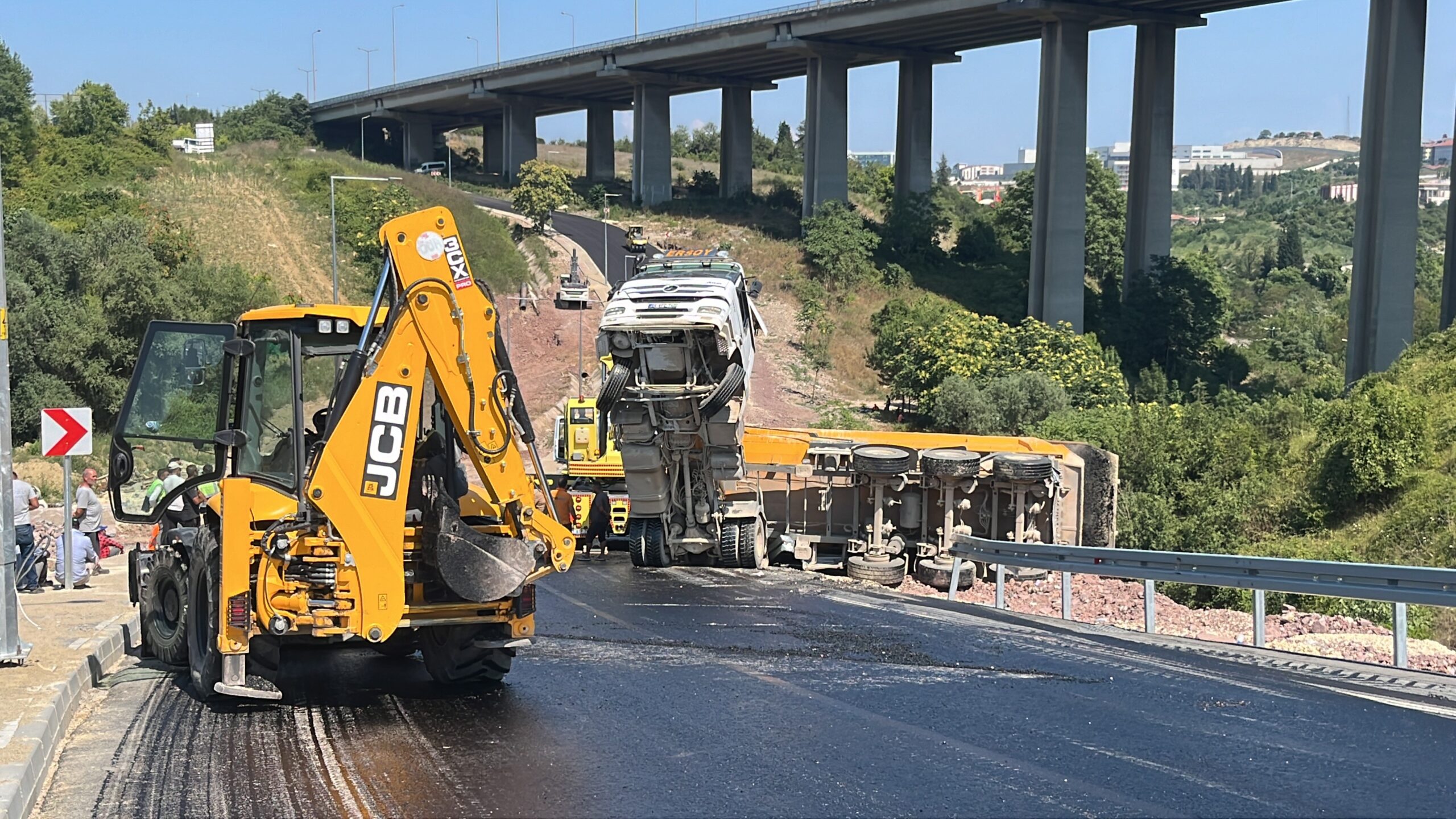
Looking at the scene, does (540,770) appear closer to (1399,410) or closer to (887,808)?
(887,808)

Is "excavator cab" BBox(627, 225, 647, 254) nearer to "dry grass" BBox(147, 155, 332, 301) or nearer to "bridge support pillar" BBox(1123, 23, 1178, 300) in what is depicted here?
"dry grass" BBox(147, 155, 332, 301)

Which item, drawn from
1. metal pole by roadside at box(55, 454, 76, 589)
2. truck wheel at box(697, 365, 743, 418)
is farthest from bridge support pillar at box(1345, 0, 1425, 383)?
metal pole by roadside at box(55, 454, 76, 589)

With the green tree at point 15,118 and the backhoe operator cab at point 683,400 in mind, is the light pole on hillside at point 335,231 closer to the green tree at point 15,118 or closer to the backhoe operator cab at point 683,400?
the backhoe operator cab at point 683,400

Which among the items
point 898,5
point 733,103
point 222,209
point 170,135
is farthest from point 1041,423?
point 170,135

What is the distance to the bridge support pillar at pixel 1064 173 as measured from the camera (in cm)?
6012

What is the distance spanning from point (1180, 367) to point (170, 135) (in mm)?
61903

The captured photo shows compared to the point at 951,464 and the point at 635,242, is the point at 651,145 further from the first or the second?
the point at 951,464

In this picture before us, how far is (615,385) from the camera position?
18203mm

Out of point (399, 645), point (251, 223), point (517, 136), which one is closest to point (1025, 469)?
point (399, 645)

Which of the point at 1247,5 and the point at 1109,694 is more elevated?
the point at 1247,5

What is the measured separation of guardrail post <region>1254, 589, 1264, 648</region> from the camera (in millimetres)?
13555

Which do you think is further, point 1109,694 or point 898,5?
point 898,5

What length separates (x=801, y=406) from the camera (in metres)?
50.0

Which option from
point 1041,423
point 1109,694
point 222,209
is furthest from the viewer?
point 222,209
